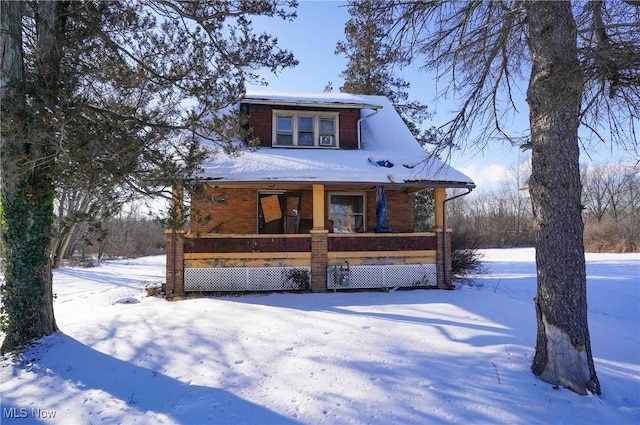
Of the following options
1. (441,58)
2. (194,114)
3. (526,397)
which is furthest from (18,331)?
(441,58)

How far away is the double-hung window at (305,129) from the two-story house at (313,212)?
33mm

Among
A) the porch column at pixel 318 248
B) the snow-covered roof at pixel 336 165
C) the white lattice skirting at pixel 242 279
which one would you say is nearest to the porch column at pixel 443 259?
the snow-covered roof at pixel 336 165

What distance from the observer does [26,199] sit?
601 centimetres

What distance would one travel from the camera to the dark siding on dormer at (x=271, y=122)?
12.1m

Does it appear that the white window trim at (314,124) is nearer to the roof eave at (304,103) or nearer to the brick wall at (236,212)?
the roof eave at (304,103)

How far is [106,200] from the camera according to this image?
6246mm

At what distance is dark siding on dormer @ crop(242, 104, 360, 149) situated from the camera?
39.8 feet

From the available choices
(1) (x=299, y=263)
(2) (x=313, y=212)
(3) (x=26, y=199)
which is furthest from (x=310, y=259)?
(3) (x=26, y=199)

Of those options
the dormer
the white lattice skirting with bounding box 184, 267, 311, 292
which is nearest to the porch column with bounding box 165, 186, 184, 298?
the white lattice skirting with bounding box 184, 267, 311, 292

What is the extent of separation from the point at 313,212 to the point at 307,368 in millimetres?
5979

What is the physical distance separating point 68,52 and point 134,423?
19.4ft

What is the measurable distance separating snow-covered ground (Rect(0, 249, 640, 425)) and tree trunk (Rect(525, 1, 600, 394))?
1.27 feet

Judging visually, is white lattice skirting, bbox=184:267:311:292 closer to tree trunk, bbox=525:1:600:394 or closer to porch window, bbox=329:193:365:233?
porch window, bbox=329:193:365:233

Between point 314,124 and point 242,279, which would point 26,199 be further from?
point 314,124
